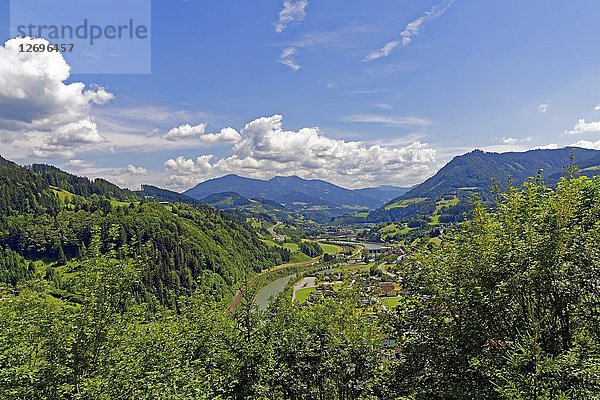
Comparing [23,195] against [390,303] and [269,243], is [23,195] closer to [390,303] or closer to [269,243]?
[269,243]

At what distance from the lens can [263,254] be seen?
6565 inches

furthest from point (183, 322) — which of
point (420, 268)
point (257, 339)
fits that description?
point (420, 268)

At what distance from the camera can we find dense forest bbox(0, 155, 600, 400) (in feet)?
34.7

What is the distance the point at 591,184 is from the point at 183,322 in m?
20.3

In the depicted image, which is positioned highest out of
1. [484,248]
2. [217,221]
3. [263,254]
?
[484,248]

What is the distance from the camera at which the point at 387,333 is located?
14.4 m

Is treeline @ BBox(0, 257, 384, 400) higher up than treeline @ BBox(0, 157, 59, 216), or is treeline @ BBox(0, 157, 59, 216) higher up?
treeline @ BBox(0, 157, 59, 216)

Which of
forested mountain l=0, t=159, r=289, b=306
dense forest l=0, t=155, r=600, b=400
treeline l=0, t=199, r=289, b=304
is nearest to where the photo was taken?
dense forest l=0, t=155, r=600, b=400

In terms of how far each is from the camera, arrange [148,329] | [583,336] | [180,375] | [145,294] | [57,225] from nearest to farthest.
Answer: [583,336] < [180,375] < [148,329] < [145,294] < [57,225]

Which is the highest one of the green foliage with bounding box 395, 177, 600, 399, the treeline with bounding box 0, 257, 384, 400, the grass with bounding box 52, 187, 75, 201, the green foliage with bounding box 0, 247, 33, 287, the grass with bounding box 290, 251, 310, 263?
the grass with bounding box 52, 187, 75, 201

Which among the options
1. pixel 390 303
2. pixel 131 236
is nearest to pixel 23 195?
pixel 131 236

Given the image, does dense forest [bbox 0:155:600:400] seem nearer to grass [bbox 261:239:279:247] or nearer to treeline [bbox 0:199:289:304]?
treeline [bbox 0:199:289:304]

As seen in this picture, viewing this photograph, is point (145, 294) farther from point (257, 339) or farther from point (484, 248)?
point (484, 248)

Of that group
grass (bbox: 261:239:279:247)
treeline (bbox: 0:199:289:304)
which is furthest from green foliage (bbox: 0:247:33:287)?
grass (bbox: 261:239:279:247)
